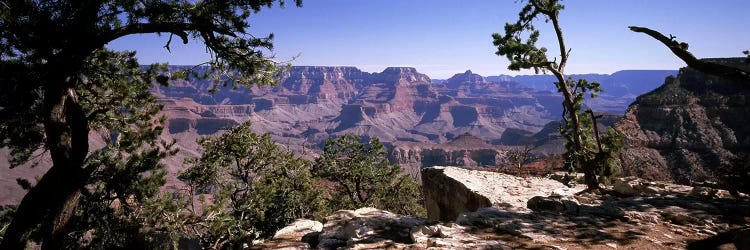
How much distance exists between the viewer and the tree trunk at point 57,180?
8117mm

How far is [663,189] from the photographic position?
11625 millimetres

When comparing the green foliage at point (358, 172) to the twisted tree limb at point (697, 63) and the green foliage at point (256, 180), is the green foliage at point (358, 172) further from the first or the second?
the twisted tree limb at point (697, 63)

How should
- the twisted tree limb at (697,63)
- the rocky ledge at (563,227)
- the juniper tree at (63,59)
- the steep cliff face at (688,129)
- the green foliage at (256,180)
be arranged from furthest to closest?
the steep cliff face at (688,129), the green foliage at (256,180), the juniper tree at (63,59), the rocky ledge at (563,227), the twisted tree limb at (697,63)

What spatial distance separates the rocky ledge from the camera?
6.45 m

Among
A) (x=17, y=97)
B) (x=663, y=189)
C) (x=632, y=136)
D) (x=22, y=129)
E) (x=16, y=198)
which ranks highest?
(x=17, y=97)

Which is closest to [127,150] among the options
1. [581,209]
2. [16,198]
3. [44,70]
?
[44,70]

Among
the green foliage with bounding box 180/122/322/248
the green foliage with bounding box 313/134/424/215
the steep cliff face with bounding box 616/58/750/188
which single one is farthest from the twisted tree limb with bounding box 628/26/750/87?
the steep cliff face with bounding box 616/58/750/188

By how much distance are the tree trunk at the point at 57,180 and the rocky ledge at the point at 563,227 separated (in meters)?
4.97

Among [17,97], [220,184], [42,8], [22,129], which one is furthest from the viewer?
[220,184]

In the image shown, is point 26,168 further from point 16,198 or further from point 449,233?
point 449,233

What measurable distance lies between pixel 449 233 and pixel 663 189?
8.94m

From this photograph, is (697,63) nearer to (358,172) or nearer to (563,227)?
(563,227)

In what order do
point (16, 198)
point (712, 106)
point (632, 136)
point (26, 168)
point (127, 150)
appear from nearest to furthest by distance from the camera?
point (127, 150), point (632, 136), point (712, 106), point (16, 198), point (26, 168)

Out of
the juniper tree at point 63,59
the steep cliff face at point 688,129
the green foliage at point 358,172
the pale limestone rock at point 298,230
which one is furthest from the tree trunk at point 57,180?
the steep cliff face at point 688,129
